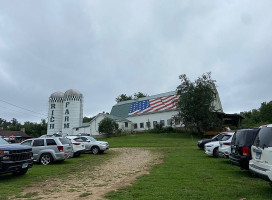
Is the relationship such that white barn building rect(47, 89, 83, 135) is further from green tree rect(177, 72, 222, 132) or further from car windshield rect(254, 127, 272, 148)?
car windshield rect(254, 127, 272, 148)

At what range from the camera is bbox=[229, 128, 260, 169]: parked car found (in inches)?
366

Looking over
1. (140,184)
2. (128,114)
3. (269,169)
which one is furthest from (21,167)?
(128,114)

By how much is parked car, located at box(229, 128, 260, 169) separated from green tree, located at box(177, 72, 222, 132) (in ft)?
101

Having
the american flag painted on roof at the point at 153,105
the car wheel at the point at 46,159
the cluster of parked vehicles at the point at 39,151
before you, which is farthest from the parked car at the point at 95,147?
the american flag painted on roof at the point at 153,105

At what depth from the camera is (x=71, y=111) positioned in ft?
198

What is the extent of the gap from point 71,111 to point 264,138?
57.1 m

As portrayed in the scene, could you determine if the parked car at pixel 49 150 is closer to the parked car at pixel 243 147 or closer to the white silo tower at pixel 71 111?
the parked car at pixel 243 147

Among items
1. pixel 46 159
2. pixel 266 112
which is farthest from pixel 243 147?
pixel 266 112

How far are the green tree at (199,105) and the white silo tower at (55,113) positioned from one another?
107 feet

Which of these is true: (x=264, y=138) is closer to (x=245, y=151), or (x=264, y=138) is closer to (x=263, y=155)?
(x=263, y=155)

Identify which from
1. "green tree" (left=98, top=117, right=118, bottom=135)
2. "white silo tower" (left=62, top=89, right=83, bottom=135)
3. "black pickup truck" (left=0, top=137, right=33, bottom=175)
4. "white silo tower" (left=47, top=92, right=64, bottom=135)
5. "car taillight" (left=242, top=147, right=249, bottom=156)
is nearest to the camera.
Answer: "black pickup truck" (left=0, top=137, right=33, bottom=175)

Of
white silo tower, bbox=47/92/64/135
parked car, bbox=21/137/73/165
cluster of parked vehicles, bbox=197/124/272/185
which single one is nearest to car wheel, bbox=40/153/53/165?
parked car, bbox=21/137/73/165

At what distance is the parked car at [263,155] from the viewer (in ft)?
20.4

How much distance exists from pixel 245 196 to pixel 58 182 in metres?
6.27
